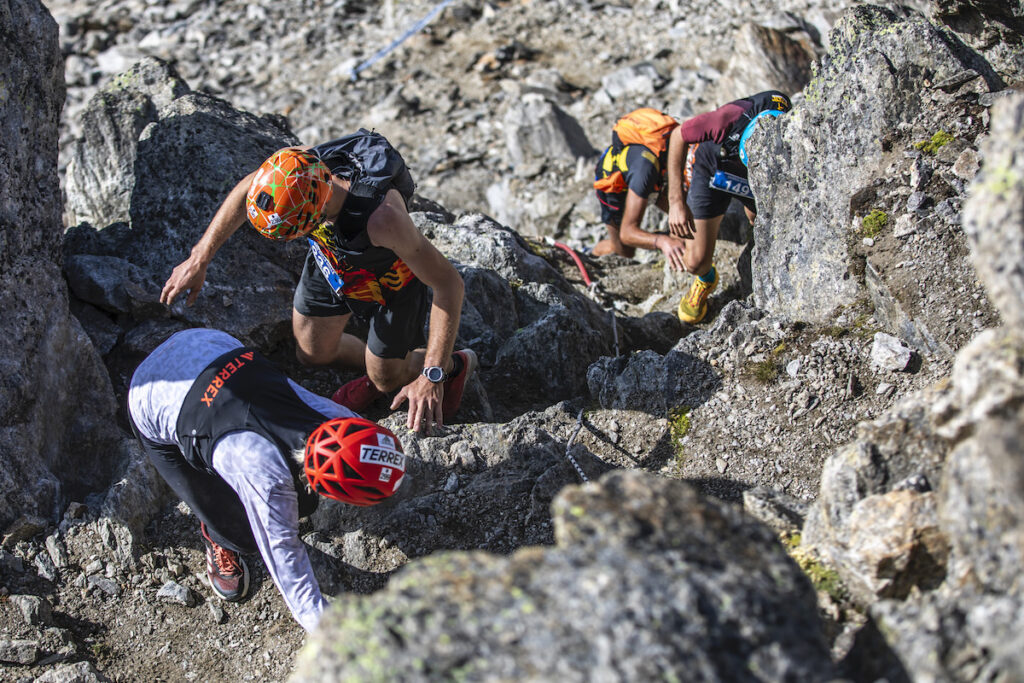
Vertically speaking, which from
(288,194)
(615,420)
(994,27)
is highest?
(994,27)

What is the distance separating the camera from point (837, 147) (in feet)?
22.7

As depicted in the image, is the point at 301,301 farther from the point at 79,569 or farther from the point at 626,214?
the point at 626,214

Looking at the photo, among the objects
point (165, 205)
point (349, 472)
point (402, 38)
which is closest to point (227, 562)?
point (349, 472)

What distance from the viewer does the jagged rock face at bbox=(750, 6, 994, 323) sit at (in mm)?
6703

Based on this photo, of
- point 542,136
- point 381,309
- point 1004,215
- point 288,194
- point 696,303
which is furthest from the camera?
point 542,136

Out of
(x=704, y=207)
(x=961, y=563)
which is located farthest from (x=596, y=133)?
(x=961, y=563)

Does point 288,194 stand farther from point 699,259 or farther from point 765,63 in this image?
point 765,63

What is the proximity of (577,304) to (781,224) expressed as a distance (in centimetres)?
219

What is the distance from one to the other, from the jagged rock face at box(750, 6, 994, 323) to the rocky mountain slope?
0.03 meters

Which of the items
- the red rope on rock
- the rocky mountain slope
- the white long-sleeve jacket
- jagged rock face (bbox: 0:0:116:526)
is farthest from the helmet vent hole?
the red rope on rock

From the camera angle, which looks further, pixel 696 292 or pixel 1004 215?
pixel 696 292

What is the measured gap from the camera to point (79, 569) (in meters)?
5.70

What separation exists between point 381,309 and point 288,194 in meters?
1.51

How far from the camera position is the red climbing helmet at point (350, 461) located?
14.4 ft
